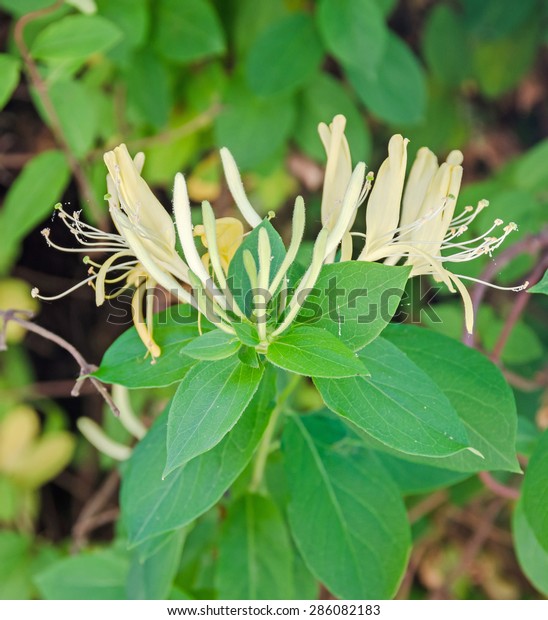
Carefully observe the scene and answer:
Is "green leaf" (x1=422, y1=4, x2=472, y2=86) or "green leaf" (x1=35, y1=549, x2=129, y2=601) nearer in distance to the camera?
"green leaf" (x1=35, y1=549, x2=129, y2=601)

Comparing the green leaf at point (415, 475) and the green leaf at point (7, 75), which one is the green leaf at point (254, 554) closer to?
the green leaf at point (415, 475)

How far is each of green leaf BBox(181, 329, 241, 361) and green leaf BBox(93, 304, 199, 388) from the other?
0.04m

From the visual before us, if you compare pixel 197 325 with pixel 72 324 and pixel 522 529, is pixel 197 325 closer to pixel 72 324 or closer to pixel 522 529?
pixel 522 529

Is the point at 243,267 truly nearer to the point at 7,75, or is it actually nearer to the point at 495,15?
the point at 7,75

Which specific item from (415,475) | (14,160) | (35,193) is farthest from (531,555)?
(14,160)

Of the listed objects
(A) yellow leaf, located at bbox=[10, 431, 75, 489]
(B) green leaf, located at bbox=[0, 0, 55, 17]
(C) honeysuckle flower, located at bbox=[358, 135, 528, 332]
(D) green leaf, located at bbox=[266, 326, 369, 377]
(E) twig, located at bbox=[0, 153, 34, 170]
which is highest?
(C) honeysuckle flower, located at bbox=[358, 135, 528, 332]

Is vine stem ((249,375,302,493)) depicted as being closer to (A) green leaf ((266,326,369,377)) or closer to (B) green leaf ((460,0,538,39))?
(A) green leaf ((266,326,369,377))

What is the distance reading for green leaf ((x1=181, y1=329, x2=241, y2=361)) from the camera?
0.52m

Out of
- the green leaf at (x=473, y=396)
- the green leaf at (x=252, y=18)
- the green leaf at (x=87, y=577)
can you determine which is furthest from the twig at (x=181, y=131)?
the green leaf at (x=473, y=396)

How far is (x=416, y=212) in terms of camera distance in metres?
0.60

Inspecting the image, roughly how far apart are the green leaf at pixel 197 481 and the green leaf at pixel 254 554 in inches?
6.3

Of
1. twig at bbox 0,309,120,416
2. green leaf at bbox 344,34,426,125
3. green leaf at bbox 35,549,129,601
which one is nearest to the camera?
twig at bbox 0,309,120,416

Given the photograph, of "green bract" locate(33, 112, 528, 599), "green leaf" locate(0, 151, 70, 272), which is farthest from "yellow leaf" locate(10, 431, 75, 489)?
"green bract" locate(33, 112, 528, 599)
